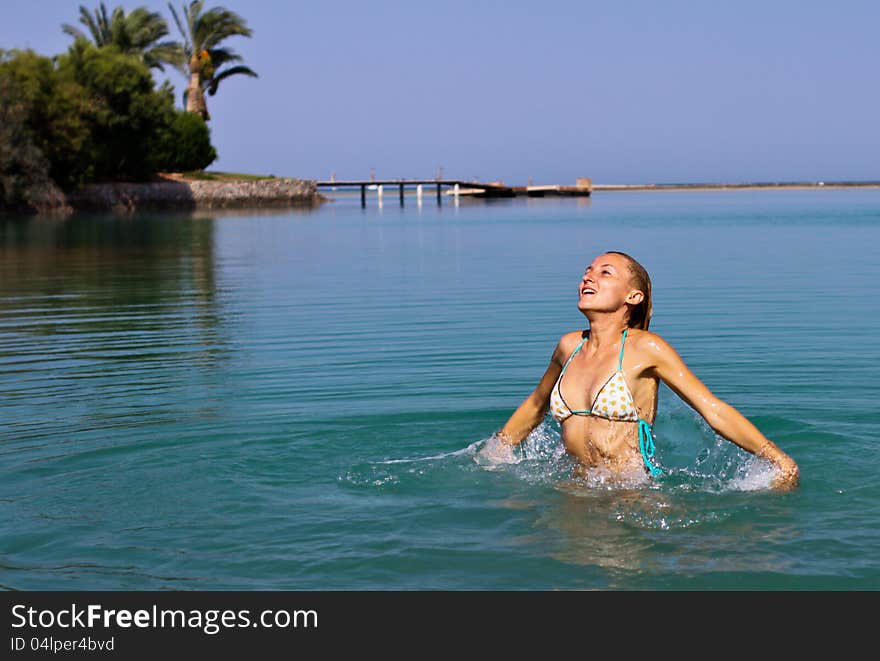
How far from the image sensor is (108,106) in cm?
6725

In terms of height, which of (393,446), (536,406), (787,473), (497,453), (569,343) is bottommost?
(393,446)

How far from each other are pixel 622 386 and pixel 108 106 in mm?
65830

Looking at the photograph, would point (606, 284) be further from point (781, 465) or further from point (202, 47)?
point (202, 47)

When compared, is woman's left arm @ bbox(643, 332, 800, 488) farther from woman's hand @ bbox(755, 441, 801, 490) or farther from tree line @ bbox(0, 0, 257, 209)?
tree line @ bbox(0, 0, 257, 209)

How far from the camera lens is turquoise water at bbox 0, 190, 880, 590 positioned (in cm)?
564

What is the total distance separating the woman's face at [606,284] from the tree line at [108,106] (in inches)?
2294

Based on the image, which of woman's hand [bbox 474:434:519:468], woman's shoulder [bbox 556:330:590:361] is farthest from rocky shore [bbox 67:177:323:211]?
woman's shoulder [bbox 556:330:590:361]

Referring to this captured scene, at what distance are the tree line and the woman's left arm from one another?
58559 millimetres

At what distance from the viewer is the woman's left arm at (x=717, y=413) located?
601 centimetres

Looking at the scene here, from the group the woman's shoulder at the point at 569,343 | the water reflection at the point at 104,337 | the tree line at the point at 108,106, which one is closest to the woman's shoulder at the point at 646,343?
the woman's shoulder at the point at 569,343

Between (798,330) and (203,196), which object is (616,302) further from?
(203,196)

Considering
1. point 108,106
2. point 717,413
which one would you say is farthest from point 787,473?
point 108,106

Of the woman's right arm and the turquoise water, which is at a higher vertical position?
the woman's right arm
